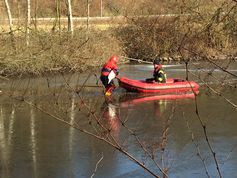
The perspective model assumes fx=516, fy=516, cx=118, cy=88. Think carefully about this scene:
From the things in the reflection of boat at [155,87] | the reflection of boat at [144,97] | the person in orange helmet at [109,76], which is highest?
the person in orange helmet at [109,76]

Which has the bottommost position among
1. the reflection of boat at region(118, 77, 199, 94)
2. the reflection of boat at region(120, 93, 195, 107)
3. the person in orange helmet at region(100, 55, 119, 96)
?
the reflection of boat at region(120, 93, 195, 107)

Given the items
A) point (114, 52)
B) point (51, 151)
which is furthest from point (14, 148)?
point (114, 52)

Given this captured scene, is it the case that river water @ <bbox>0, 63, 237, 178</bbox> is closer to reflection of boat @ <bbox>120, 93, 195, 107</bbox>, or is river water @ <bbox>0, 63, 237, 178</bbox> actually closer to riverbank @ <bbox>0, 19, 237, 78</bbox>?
reflection of boat @ <bbox>120, 93, 195, 107</bbox>

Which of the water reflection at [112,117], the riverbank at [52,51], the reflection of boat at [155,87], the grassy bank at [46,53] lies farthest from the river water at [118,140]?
the grassy bank at [46,53]

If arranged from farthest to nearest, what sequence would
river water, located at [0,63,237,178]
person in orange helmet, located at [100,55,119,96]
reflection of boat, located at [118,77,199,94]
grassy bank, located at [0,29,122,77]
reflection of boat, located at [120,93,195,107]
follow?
1. grassy bank, located at [0,29,122,77]
2. reflection of boat, located at [118,77,199,94]
3. person in orange helmet, located at [100,55,119,96]
4. reflection of boat, located at [120,93,195,107]
5. river water, located at [0,63,237,178]

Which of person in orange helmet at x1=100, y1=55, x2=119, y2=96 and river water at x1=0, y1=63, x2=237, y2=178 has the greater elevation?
person in orange helmet at x1=100, y1=55, x2=119, y2=96

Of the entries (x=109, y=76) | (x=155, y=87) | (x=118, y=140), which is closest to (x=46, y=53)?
(x=109, y=76)

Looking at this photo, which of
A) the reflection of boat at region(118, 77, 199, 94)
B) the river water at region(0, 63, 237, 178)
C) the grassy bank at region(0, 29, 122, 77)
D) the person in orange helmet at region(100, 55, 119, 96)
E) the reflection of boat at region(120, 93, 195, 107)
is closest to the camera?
the river water at region(0, 63, 237, 178)

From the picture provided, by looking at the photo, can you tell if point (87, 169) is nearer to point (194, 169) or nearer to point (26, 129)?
point (194, 169)

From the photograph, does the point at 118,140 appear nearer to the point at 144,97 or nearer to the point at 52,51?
the point at 144,97

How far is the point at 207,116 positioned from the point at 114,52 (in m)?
14.7

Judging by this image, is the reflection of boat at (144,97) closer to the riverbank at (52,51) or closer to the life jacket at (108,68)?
the life jacket at (108,68)

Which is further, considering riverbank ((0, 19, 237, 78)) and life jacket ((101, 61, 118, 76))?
riverbank ((0, 19, 237, 78))

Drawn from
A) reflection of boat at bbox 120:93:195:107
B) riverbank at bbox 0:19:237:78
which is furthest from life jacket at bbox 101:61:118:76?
riverbank at bbox 0:19:237:78
